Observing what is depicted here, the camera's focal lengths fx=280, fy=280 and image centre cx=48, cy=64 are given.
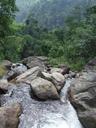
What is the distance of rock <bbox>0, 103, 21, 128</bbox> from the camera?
11.5 meters

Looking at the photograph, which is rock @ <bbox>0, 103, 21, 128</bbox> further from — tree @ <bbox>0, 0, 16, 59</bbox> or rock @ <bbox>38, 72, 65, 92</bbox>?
tree @ <bbox>0, 0, 16, 59</bbox>

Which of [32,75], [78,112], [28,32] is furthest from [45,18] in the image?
[78,112]

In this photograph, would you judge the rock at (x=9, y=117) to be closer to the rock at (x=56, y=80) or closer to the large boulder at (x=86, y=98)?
the large boulder at (x=86, y=98)

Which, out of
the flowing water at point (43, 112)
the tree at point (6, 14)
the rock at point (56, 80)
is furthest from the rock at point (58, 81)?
the tree at point (6, 14)

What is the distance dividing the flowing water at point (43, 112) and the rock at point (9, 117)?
32cm

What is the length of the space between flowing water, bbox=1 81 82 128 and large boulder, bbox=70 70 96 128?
57 centimetres

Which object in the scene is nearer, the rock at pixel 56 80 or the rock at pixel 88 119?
the rock at pixel 88 119

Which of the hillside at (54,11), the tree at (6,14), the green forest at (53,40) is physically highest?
the tree at (6,14)

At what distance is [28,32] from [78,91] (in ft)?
121

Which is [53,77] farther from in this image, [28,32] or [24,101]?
[28,32]

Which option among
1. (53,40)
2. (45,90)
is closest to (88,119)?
(45,90)

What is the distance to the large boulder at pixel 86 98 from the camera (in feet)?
38.1

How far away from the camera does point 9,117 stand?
1186 centimetres

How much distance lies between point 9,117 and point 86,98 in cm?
350
